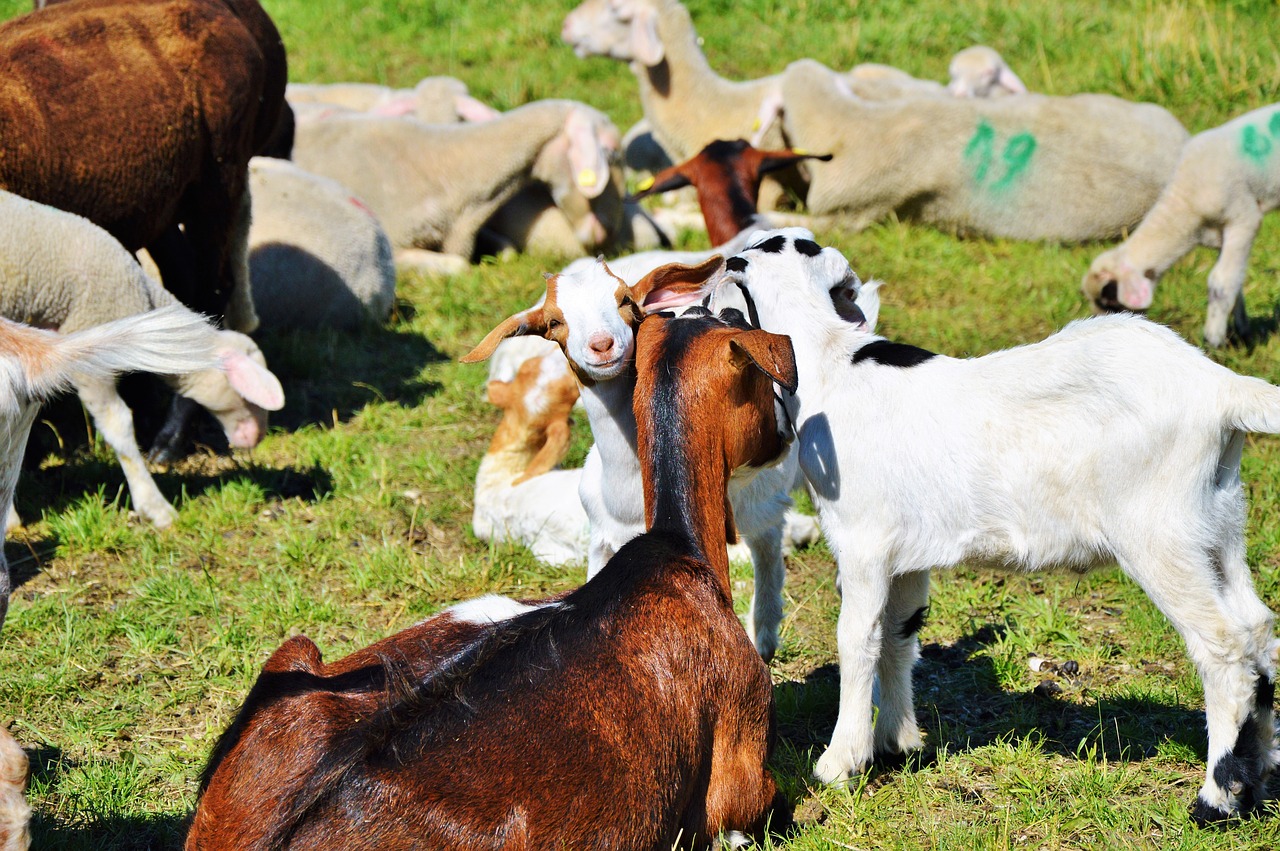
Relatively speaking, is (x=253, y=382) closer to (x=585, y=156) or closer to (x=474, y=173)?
(x=474, y=173)

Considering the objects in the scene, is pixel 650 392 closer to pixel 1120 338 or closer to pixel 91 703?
pixel 1120 338

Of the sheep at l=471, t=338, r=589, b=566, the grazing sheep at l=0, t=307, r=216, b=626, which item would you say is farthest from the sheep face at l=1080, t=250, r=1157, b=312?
the grazing sheep at l=0, t=307, r=216, b=626

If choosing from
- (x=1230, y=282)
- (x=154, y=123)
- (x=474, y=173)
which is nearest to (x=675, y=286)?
(x=154, y=123)

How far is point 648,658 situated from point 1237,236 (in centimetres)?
560

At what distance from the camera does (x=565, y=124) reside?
9219 mm

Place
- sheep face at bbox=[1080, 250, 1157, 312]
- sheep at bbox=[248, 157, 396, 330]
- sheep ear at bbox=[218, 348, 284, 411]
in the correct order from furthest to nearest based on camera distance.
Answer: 1. sheep at bbox=[248, 157, 396, 330]
2. sheep face at bbox=[1080, 250, 1157, 312]
3. sheep ear at bbox=[218, 348, 284, 411]

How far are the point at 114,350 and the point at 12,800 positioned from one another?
3.53 ft

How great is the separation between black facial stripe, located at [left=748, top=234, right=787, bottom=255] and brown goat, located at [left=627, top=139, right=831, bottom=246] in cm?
263

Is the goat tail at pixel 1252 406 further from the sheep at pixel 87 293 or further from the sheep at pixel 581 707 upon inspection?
the sheep at pixel 87 293

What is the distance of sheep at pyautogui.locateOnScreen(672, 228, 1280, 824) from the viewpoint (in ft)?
10.5

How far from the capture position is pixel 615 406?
3996mm

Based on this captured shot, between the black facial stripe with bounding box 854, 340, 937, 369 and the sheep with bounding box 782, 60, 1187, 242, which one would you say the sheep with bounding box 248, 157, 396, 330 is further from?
the black facial stripe with bounding box 854, 340, 937, 369

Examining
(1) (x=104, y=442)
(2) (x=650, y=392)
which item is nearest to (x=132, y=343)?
(2) (x=650, y=392)

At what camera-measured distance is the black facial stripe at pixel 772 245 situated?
12.8ft
